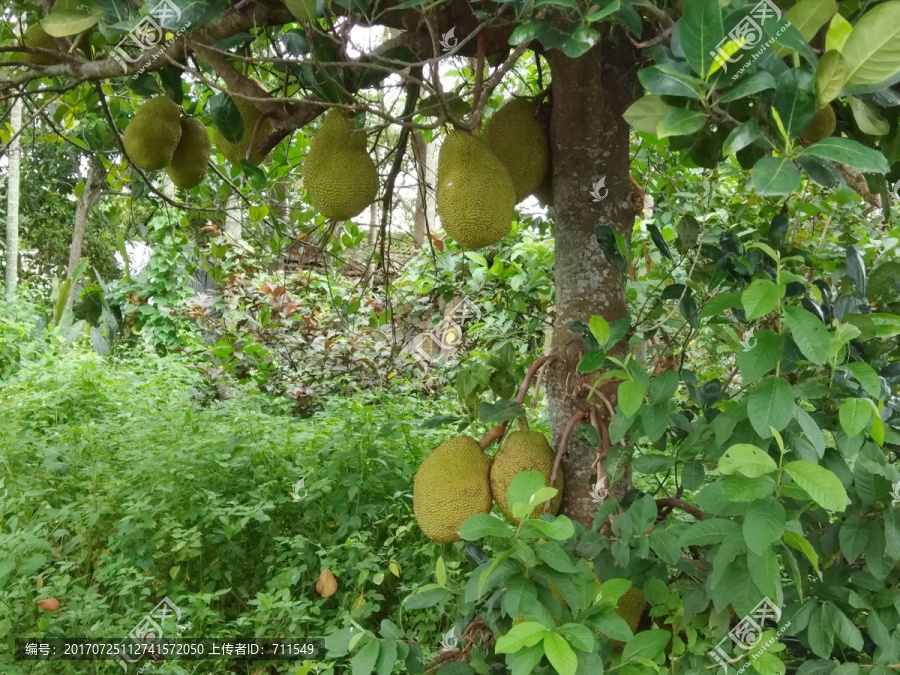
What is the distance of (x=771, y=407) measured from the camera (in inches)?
25.2

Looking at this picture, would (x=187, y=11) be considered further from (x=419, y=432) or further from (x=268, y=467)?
(x=419, y=432)

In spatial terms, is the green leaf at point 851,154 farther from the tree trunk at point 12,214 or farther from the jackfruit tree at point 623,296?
the tree trunk at point 12,214

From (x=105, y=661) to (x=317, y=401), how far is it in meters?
2.21

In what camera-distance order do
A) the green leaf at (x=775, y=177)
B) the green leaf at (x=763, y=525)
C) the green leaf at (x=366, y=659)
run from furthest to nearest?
the green leaf at (x=366, y=659) → the green leaf at (x=763, y=525) → the green leaf at (x=775, y=177)

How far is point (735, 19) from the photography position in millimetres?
554

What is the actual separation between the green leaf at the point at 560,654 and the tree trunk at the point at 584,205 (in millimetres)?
407

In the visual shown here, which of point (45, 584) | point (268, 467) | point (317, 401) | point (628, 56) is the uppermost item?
point (628, 56)

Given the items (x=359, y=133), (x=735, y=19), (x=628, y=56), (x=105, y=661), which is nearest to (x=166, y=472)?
(x=105, y=661)

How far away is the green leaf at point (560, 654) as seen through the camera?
611 mm
